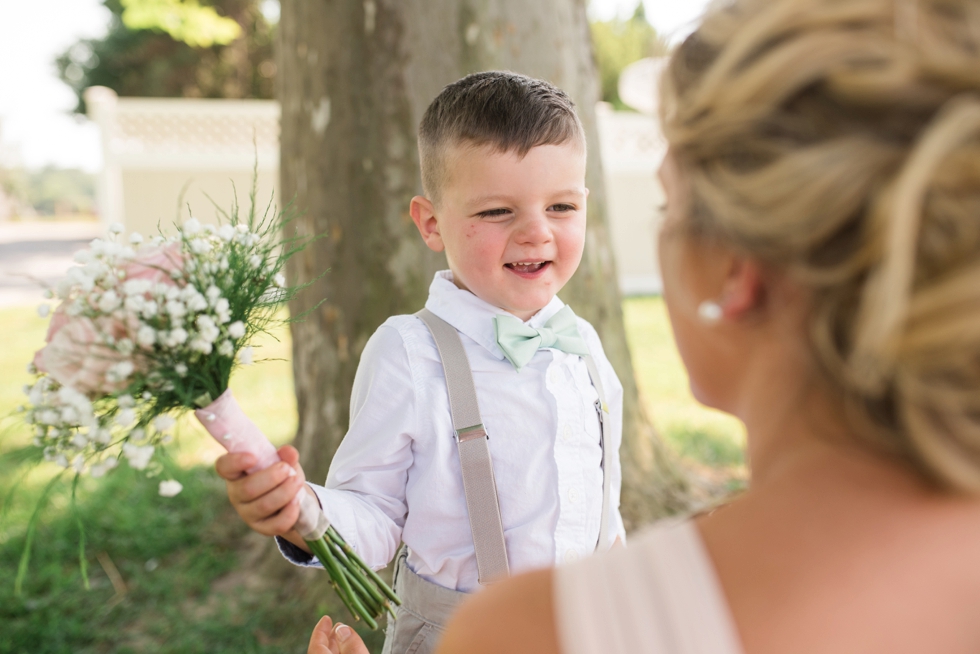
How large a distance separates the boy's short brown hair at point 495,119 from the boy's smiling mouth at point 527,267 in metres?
0.26

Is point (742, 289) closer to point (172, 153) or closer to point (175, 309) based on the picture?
point (175, 309)

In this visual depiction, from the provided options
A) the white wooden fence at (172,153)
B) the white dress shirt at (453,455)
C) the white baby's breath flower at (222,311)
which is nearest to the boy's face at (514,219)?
the white dress shirt at (453,455)

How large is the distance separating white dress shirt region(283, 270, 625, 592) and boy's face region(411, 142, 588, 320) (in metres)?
0.10

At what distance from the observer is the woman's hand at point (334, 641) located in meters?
1.58

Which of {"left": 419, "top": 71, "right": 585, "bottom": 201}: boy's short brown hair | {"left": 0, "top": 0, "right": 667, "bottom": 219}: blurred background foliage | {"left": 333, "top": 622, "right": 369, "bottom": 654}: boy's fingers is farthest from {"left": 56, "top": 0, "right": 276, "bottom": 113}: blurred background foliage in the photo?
{"left": 333, "top": 622, "right": 369, "bottom": 654}: boy's fingers

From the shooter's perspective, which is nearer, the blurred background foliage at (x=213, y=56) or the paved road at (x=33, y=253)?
the paved road at (x=33, y=253)

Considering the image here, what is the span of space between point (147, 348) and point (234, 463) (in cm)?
25

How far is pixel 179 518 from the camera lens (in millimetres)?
4469

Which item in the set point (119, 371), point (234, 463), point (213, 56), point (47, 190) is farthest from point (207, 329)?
point (47, 190)

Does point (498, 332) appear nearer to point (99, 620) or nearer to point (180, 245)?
point (180, 245)

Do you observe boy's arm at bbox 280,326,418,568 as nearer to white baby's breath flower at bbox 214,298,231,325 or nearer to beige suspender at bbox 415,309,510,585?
beige suspender at bbox 415,309,510,585

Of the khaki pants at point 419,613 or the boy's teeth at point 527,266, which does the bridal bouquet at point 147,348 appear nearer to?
the khaki pants at point 419,613

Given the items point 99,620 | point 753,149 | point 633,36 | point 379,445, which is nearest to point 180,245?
point 379,445

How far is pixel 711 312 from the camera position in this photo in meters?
1.02
